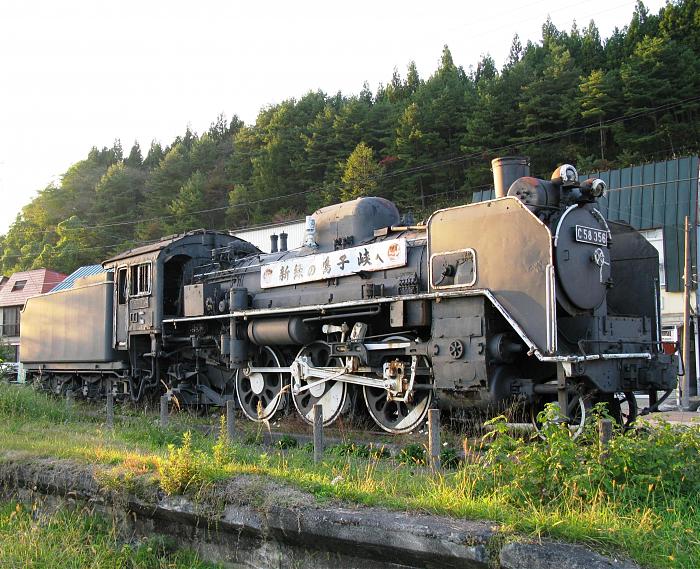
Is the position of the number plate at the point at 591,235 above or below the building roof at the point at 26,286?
below

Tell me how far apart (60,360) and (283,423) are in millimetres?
10074

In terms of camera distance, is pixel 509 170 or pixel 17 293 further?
pixel 17 293

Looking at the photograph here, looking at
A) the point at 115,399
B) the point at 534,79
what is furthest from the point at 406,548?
the point at 534,79

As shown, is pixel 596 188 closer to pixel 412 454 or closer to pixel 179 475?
pixel 412 454

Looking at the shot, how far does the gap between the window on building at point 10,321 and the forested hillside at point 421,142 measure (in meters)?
12.5

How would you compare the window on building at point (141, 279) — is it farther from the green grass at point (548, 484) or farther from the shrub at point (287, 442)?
the green grass at point (548, 484)

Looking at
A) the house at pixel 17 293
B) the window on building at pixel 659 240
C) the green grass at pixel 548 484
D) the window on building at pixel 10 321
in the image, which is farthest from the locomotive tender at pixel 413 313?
the window on building at pixel 10 321

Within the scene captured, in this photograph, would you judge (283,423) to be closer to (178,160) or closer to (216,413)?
(216,413)

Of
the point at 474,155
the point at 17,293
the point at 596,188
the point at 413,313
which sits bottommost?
the point at 413,313

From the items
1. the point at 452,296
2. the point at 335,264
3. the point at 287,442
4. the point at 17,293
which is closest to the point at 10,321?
the point at 17,293

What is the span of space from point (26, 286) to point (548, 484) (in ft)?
173

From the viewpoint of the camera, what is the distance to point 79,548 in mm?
6078

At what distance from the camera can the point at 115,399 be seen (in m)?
17.2

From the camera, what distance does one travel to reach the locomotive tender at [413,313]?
29.0 ft
